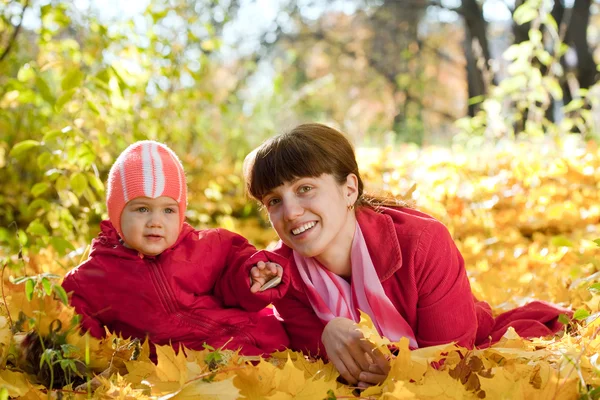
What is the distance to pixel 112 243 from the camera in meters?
2.11

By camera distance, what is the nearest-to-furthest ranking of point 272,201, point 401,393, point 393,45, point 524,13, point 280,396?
point 401,393
point 280,396
point 272,201
point 524,13
point 393,45

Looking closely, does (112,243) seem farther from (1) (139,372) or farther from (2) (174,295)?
(1) (139,372)

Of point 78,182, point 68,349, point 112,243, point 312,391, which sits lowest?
point 312,391

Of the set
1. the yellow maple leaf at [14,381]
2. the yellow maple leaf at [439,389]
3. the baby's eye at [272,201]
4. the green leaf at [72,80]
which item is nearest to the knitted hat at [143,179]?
the baby's eye at [272,201]

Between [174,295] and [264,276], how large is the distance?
0.93 ft

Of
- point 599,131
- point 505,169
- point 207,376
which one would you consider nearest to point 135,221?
point 207,376

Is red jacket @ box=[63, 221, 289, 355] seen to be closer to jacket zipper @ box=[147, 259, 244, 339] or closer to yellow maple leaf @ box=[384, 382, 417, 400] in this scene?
jacket zipper @ box=[147, 259, 244, 339]

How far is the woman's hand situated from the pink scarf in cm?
29

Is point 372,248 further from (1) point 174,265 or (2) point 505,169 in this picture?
(2) point 505,169

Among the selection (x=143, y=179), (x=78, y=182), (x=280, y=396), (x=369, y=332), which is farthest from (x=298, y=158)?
(x=78, y=182)

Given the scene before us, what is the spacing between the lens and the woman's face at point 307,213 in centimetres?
207

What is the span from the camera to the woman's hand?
1.69 metres

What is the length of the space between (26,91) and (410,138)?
13791mm

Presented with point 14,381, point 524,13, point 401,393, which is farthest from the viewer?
point 524,13
